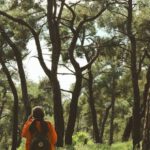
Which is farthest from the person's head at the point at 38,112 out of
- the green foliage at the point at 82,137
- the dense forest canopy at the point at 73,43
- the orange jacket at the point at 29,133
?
the green foliage at the point at 82,137

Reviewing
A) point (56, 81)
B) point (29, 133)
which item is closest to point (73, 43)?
point (56, 81)

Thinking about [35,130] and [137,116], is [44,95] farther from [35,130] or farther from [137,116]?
[35,130]

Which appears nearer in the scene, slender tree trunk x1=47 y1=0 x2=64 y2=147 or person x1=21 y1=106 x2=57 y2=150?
person x1=21 y1=106 x2=57 y2=150

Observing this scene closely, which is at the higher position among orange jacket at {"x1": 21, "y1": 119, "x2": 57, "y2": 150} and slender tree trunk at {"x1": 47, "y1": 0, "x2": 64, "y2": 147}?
slender tree trunk at {"x1": 47, "y1": 0, "x2": 64, "y2": 147}

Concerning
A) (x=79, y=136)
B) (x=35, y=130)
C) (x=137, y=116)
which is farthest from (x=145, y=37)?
(x=35, y=130)

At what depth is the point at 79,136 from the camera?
19984 mm

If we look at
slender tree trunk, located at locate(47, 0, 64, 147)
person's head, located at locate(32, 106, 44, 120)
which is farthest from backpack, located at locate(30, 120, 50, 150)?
slender tree trunk, located at locate(47, 0, 64, 147)

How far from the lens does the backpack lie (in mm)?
8680

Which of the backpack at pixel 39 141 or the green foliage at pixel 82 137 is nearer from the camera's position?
the backpack at pixel 39 141

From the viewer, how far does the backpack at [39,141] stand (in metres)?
8.68

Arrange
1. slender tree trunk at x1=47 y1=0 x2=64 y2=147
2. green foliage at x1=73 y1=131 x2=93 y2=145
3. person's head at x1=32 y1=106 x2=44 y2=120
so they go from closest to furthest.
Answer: person's head at x1=32 y1=106 x2=44 y2=120, green foliage at x1=73 y1=131 x2=93 y2=145, slender tree trunk at x1=47 y1=0 x2=64 y2=147

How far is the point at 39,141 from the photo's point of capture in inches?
342

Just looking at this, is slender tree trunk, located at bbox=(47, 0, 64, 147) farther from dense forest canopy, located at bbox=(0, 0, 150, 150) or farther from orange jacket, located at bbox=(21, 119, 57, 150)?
orange jacket, located at bbox=(21, 119, 57, 150)

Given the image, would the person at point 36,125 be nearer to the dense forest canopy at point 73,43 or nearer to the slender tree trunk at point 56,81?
the dense forest canopy at point 73,43
